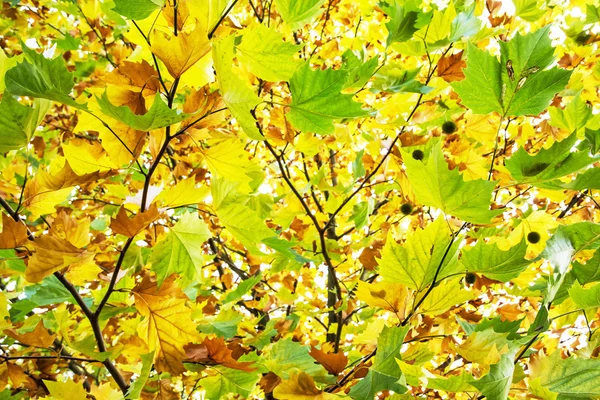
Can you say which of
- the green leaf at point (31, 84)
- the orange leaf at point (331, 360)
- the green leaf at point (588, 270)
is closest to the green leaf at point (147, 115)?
the green leaf at point (31, 84)

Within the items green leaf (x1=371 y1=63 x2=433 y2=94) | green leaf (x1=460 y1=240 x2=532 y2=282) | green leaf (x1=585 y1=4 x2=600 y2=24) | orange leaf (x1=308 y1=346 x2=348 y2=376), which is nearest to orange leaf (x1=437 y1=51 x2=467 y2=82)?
green leaf (x1=371 y1=63 x2=433 y2=94)

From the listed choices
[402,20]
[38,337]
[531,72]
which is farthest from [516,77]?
[38,337]

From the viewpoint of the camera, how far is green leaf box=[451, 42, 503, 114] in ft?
2.29

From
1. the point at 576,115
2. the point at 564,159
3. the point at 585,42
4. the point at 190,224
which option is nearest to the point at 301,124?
the point at 190,224

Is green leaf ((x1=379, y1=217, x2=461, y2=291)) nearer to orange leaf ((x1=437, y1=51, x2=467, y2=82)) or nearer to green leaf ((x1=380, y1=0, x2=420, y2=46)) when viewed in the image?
green leaf ((x1=380, y1=0, x2=420, y2=46))

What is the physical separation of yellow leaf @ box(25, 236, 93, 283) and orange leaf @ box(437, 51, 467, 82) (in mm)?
1069

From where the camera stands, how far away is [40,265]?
0.68 meters

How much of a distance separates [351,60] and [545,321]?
74 cm

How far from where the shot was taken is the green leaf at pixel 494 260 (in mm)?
657

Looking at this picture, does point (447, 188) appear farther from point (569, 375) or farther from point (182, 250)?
point (182, 250)

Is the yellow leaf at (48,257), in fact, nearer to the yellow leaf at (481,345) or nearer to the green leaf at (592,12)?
the yellow leaf at (481,345)

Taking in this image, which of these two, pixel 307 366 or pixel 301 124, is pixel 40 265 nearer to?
pixel 301 124

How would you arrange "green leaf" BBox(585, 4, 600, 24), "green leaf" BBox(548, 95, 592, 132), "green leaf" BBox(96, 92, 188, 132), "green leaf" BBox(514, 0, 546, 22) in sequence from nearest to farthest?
"green leaf" BBox(96, 92, 188, 132) < "green leaf" BBox(548, 95, 592, 132) < "green leaf" BBox(514, 0, 546, 22) < "green leaf" BBox(585, 4, 600, 24)

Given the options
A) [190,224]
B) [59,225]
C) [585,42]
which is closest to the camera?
[190,224]
